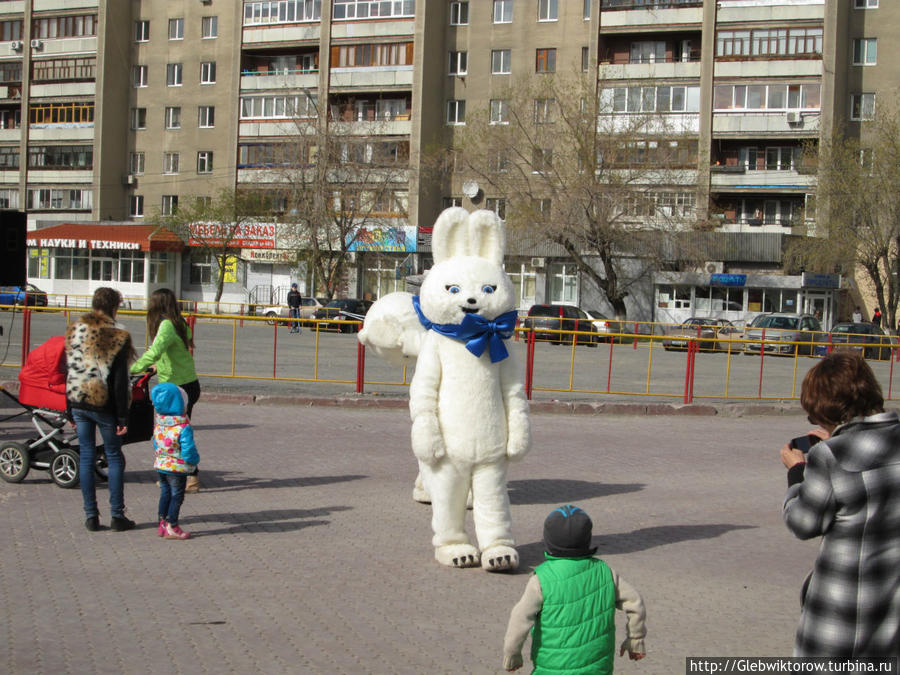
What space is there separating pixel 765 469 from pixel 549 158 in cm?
Result: 3467

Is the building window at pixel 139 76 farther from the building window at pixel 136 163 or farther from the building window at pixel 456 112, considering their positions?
the building window at pixel 456 112

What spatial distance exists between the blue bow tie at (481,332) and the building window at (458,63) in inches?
2007

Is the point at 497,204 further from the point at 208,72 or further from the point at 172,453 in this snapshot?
the point at 172,453

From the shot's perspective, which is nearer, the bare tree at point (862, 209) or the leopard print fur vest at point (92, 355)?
the leopard print fur vest at point (92, 355)

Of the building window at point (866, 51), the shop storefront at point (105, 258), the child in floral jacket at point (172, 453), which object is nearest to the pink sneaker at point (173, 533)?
the child in floral jacket at point (172, 453)

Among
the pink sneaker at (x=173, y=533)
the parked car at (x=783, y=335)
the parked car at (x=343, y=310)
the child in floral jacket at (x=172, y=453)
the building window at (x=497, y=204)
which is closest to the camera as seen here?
the child in floral jacket at (x=172, y=453)

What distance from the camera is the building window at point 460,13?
185 feet

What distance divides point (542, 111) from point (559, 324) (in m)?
14.6

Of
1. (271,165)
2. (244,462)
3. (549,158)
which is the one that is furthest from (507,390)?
(271,165)

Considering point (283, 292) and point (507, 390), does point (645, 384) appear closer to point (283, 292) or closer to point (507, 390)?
point (507, 390)

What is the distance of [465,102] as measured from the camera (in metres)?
56.2

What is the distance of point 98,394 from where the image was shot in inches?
288

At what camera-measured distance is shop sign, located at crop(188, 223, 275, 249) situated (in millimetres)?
55094

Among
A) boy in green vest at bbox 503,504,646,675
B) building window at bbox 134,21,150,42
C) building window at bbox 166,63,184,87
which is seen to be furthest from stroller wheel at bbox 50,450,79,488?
building window at bbox 134,21,150,42
